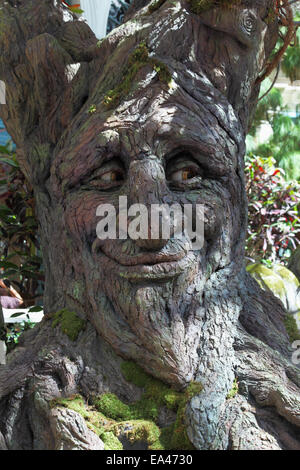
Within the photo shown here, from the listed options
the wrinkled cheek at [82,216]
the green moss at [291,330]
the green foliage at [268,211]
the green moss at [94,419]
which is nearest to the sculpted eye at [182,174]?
the wrinkled cheek at [82,216]

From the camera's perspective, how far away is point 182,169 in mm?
2434

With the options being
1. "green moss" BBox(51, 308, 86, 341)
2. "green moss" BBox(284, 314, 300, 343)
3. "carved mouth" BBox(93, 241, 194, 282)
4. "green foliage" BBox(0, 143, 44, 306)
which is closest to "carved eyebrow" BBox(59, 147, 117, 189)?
"carved mouth" BBox(93, 241, 194, 282)

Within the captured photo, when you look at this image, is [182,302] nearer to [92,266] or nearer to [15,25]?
[92,266]

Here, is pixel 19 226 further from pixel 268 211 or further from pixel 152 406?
pixel 268 211

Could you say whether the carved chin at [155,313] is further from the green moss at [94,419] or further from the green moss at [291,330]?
the green moss at [291,330]

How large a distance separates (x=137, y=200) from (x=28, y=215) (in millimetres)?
1782

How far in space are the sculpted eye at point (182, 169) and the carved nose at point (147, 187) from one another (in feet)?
0.50

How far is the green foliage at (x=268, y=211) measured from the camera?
19.6ft

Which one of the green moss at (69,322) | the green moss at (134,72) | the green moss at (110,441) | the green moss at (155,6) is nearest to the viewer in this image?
the green moss at (110,441)

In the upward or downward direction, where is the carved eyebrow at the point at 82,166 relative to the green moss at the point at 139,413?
upward

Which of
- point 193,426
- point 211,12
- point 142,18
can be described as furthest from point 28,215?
point 193,426

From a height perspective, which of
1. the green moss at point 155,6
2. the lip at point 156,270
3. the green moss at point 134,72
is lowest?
the lip at point 156,270

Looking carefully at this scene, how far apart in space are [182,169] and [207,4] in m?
0.96

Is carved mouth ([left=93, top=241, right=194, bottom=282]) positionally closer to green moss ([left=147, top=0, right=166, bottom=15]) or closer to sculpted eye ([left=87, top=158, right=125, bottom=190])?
sculpted eye ([left=87, top=158, right=125, bottom=190])
